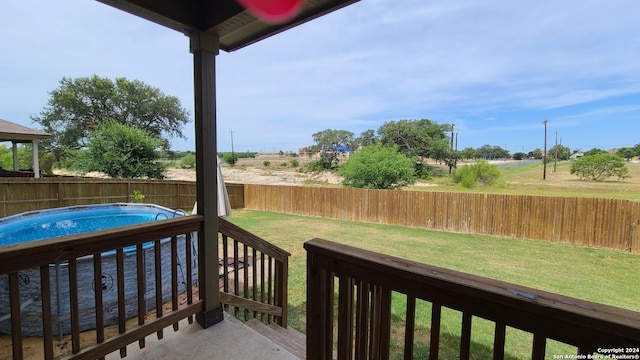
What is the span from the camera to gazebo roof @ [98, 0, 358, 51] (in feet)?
5.49

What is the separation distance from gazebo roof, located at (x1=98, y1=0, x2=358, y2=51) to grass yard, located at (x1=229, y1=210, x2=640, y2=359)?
123 inches

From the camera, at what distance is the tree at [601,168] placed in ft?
71.3

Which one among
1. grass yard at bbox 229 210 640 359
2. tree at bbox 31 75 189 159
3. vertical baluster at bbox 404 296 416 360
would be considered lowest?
grass yard at bbox 229 210 640 359

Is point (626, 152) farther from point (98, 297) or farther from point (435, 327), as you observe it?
point (98, 297)

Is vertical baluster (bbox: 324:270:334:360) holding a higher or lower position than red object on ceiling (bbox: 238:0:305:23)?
lower

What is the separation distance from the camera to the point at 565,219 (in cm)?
748

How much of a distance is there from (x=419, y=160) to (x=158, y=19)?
93.4ft

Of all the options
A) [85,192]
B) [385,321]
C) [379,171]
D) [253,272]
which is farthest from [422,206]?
[85,192]

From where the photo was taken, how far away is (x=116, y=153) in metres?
12.7

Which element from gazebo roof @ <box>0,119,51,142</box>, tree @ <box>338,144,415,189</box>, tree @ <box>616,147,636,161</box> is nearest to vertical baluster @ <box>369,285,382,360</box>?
gazebo roof @ <box>0,119,51,142</box>

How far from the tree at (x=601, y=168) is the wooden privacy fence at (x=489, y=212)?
71.1ft

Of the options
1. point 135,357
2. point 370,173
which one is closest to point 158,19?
point 135,357

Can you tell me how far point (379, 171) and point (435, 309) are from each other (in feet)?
43.2

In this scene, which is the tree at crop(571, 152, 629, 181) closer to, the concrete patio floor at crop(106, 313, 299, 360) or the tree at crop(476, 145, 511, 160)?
the tree at crop(476, 145, 511, 160)
